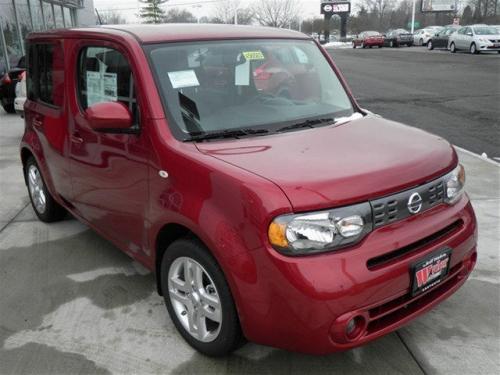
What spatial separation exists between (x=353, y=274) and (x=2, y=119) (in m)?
11.3

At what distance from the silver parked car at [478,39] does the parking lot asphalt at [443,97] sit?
525cm

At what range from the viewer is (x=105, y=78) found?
3406 millimetres

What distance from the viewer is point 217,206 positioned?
246 cm

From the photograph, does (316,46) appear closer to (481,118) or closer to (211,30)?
(211,30)

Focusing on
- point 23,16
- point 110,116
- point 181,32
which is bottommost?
point 110,116

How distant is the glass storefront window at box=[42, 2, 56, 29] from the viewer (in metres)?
21.4

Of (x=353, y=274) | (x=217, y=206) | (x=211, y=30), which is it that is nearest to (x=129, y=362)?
(x=217, y=206)

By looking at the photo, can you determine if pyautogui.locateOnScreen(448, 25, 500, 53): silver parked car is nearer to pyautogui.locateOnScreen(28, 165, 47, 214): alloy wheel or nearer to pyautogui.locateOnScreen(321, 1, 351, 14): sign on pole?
pyautogui.locateOnScreen(28, 165, 47, 214): alloy wheel

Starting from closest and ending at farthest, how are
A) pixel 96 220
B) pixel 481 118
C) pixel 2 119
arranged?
pixel 96 220, pixel 481 118, pixel 2 119

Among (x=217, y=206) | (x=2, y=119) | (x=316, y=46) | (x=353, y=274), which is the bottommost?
(x=2, y=119)

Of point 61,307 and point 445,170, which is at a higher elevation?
point 445,170

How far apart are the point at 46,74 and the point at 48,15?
19.9 metres

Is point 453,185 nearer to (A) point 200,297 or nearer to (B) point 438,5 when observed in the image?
(A) point 200,297

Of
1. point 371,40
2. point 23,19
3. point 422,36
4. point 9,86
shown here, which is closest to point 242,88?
point 9,86
